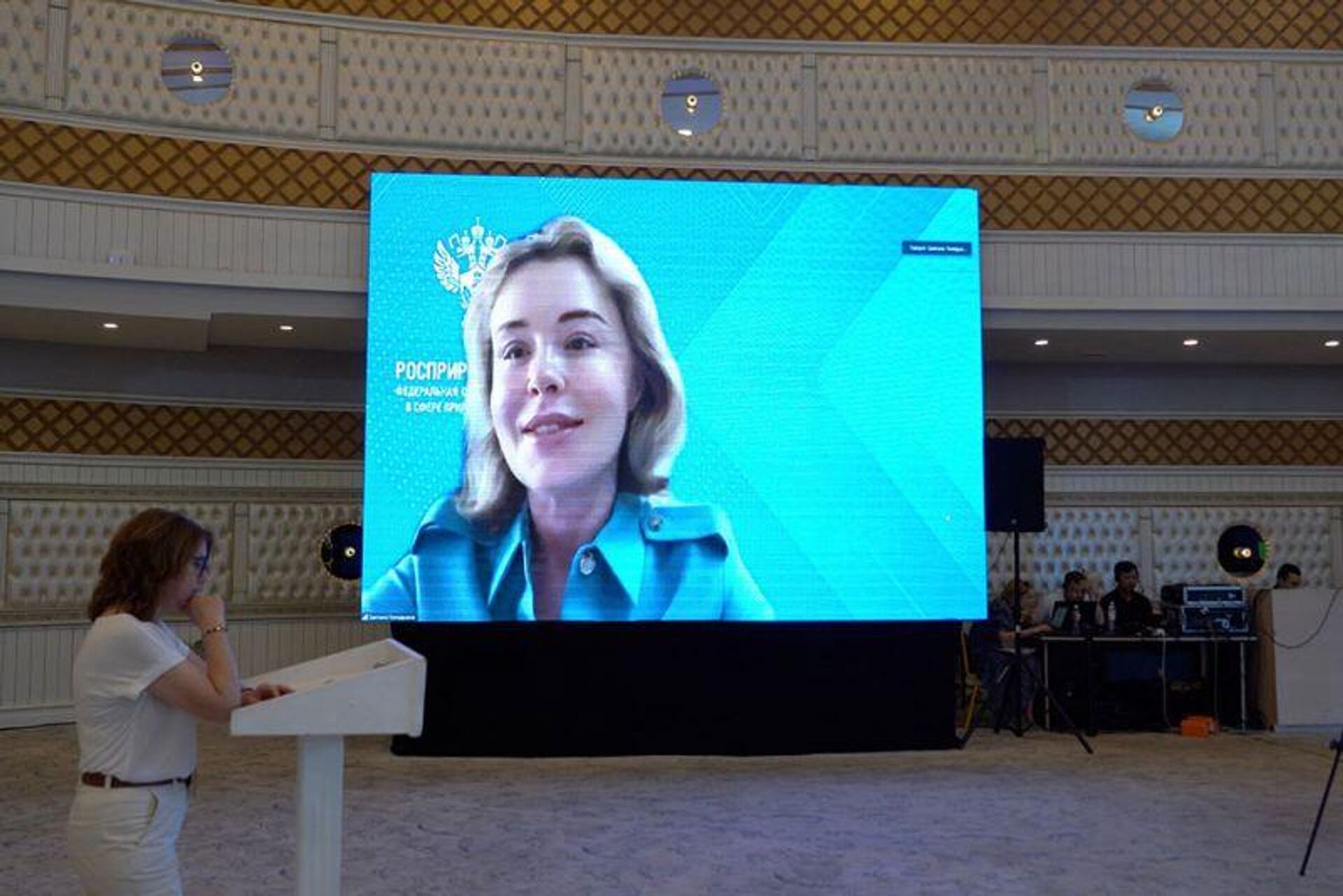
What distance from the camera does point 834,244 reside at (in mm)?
9266

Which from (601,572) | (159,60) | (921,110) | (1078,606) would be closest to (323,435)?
(159,60)

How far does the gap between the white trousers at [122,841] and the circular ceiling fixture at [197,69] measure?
314 inches

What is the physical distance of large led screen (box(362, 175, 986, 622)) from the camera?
8734 millimetres

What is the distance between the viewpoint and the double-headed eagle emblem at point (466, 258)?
8.92m

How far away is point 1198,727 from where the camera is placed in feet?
32.5

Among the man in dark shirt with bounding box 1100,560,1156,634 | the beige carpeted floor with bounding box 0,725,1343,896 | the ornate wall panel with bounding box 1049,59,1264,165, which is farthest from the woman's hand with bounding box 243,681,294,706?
the ornate wall panel with bounding box 1049,59,1264,165

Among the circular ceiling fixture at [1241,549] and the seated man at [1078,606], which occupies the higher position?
the circular ceiling fixture at [1241,549]

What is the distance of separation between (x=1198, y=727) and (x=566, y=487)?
16.8 ft

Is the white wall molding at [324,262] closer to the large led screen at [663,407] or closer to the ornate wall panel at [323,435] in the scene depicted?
the large led screen at [663,407]

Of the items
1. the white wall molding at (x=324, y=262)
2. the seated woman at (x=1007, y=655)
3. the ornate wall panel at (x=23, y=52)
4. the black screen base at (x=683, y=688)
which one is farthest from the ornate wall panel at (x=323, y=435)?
the black screen base at (x=683, y=688)

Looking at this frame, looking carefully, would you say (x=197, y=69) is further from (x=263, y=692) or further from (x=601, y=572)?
(x=263, y=692)

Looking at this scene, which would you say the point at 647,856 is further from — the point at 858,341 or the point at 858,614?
the point at 858,341

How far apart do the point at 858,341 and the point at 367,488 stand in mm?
3480

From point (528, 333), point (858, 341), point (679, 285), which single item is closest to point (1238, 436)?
point (858, 341)
